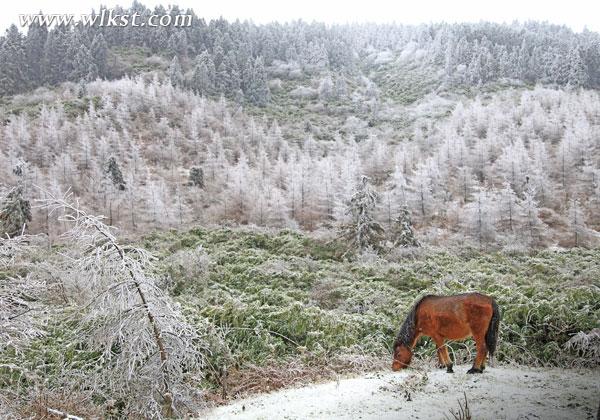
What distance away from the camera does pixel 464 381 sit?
540cm

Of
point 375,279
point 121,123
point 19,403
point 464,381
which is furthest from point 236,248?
point 121,123

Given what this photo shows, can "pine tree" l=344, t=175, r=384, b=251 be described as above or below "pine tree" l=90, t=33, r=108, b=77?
below

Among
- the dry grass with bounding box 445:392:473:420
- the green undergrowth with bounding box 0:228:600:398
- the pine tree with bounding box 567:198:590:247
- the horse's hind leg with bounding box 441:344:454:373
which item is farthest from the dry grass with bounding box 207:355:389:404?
the pine tree with bounding box 567:198:590:247

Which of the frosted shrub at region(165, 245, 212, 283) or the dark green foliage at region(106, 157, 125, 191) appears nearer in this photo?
the frosted shrub at region(165, 245, 212, 283)

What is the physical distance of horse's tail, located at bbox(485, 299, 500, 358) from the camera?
211 inches

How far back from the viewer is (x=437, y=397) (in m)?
5.11

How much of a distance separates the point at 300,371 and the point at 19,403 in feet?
13.9

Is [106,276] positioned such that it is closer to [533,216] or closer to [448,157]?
[533,216]

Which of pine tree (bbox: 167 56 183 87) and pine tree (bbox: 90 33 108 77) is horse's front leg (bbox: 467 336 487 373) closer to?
pine tree (bbox: 167 56 183 87)

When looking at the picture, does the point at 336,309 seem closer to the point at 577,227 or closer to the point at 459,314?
the point at 459,314

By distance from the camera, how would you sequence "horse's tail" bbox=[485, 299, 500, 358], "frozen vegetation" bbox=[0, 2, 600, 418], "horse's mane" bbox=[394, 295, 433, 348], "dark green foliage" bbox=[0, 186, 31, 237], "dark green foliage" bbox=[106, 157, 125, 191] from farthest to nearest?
"dark green foliage" bbox=[106, 157, 125, 191]
"dark green foliage" bbox=[0, 186, 31, 237]
"frozen vegetation" bbox=[0, 2, 600, 418]
"horse's mane" bbox=[394, 295, 433, 348]
"horse's tail" bbox=[485, 299, 500, 358]

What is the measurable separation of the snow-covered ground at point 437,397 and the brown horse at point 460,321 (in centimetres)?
32

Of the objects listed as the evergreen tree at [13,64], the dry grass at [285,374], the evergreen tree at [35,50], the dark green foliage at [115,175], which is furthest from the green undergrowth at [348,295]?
the evergreen tree at [35,50]

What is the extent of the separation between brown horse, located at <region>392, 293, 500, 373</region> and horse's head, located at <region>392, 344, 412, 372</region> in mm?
322
